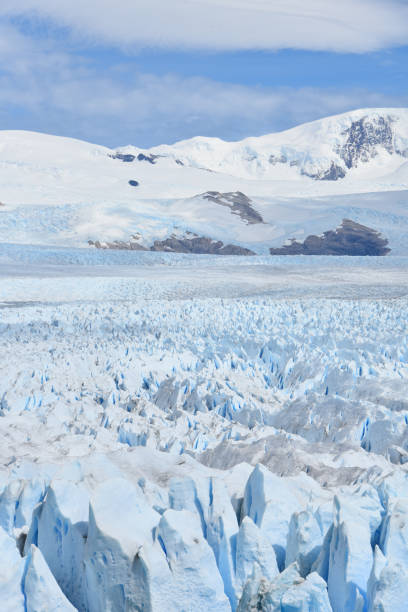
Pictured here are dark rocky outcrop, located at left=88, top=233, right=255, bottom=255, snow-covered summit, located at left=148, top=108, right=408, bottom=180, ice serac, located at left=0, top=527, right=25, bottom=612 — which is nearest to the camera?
ice serac, located at left=0, top=527, right=25, bottom=612

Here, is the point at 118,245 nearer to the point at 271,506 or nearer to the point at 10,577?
the point at 271,506

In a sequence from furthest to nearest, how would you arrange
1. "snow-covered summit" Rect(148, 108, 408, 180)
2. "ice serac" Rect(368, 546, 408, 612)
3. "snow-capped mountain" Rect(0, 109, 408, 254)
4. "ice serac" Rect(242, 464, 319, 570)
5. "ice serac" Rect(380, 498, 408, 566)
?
"snow-covered summit" Rect(148, 108, 408, 180), "snow-capped mountain" Rect(0, 109, 408, 254), "ice serac" Rect(242, 464, 319, 570), "ice serac" Rect(380, 498, 408, 566), "ice serac" Rect(368, 546, 408, 612)

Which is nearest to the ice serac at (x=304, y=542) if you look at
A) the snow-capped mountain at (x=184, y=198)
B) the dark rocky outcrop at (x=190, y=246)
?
the snow-capped mountain at (x=184, y=198)

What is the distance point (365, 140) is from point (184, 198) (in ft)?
433

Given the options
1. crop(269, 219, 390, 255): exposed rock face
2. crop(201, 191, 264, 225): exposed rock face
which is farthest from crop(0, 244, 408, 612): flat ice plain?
crop(201, 191, 264, 225): exposed rock face

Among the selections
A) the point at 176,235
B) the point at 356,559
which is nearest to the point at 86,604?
the point at 356,559

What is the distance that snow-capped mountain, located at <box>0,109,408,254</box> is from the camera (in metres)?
38.9

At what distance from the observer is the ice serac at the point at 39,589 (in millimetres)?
2402

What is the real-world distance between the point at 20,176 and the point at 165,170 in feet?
65.2

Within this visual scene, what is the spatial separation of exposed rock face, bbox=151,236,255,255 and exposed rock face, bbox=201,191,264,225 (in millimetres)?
5806

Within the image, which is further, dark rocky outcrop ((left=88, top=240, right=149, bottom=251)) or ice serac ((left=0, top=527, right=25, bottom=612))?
dark rocky outcrop ((left=88, top=240, right=149, bottom=251))

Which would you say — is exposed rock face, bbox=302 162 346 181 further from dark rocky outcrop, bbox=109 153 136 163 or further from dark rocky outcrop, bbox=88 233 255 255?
dark rocky outcrop, bbox=88 233 255 255

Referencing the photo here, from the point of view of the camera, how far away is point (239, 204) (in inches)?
1927

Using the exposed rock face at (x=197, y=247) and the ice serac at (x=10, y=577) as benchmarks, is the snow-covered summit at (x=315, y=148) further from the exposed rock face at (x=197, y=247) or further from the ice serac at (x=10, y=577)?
the ice serac at (x=10, y=577)
